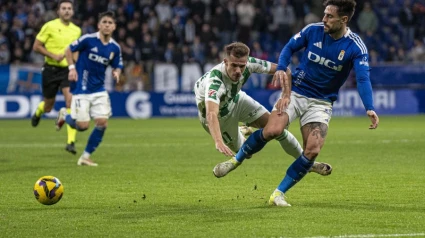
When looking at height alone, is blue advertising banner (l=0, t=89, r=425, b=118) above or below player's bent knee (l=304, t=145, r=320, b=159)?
below

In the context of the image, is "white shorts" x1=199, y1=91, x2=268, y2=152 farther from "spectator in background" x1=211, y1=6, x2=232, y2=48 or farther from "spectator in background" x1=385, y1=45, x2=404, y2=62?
"spectator in background" x1=385, y1=45, x2=404, y2=62

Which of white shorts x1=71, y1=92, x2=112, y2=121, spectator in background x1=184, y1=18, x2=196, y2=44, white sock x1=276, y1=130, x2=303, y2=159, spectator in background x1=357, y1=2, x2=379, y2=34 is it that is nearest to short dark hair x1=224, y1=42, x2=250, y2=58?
white sock x1=276, y1=130, x2=303, y2=159

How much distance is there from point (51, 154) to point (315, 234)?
384 inches

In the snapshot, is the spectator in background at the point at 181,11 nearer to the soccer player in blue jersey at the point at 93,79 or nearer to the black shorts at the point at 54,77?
the black shorts at the point at 54,77

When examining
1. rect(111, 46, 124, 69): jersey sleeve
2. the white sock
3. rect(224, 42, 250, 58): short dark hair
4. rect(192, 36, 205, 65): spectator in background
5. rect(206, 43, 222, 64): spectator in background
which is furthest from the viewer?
rect(192, 36, 205, 65): spectator in background

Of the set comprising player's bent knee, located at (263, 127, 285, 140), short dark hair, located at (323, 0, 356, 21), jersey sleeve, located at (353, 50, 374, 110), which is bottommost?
player's bent knee, located at (263, 127, 285, 140)

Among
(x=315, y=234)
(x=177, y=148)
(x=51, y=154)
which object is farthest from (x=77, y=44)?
(x=315, y=234)

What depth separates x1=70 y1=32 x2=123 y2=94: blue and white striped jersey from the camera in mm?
14602

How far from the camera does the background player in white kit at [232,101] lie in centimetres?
952

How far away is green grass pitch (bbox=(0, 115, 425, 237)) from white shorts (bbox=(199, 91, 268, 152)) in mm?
667

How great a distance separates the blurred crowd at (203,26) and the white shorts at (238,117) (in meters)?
17.2

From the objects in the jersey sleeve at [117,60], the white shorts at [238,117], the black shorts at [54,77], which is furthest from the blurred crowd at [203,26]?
the white shorts at [238,117]

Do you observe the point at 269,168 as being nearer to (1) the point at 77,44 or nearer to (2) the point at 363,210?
(1) the point at 77,44

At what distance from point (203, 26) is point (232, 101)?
19960 mm
